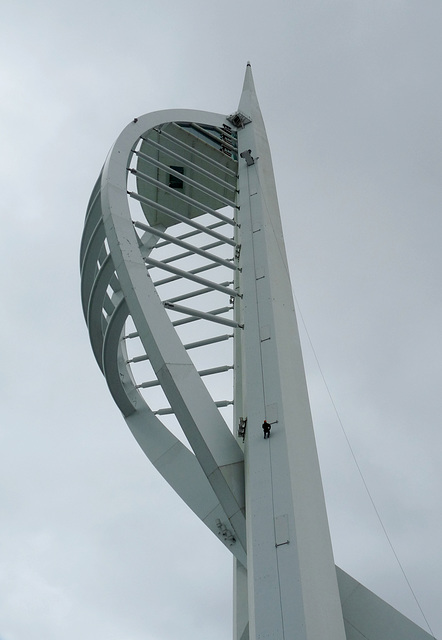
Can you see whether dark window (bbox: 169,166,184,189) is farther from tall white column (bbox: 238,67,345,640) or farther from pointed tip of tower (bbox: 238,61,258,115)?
tall white column (bbox: 238,67,345,640)

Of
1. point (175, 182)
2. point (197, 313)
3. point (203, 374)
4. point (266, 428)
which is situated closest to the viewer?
point (266, 428)

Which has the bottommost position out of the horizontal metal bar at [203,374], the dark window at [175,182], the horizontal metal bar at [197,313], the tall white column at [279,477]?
the tall white column at [279,477]

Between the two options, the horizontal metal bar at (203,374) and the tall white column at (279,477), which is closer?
the tall white column at (279,477)

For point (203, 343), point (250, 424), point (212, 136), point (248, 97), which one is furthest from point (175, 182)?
point (250, 424)

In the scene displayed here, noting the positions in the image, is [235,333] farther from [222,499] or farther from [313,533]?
[313,533]

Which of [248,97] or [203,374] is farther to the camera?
[248,97]

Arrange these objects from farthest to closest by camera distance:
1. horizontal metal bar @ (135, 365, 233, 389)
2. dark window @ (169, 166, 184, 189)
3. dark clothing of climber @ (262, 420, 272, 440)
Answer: dark window @ (169, 166, 184, 189) → horizontal metal bar @ (135, 365, 233, 389) → dark clothing of climber @ (262, 420, 272, 440)

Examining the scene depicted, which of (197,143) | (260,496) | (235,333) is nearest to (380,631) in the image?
(260,496)

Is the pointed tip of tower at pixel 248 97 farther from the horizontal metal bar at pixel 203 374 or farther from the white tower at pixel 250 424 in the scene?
the horizontal metal bar at pixel 203 374

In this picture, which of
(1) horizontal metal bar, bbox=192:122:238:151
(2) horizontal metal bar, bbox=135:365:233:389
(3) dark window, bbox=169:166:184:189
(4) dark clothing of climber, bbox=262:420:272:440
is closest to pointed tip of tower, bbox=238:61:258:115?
(1) horizontal metal bar, bbox=192:122:238:151

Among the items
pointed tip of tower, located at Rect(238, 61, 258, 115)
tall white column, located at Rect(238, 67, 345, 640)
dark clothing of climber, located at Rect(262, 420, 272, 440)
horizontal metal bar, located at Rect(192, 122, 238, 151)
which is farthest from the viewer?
pointed tip of tower, located at Rect(238, 61, 258, 115)

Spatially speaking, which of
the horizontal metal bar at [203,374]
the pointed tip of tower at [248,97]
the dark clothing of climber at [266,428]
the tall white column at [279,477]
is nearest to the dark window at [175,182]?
the pointed tip of tower at [248,97]

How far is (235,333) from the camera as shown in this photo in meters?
13.4

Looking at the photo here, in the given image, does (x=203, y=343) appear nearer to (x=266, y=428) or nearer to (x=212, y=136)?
(x=266, y=428)
